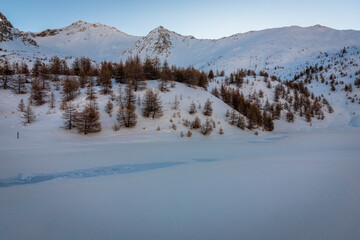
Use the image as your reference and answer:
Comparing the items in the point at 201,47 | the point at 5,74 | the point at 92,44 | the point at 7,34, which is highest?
the point at 92,44

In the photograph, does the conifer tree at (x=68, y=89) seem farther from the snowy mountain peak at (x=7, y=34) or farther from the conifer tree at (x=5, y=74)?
the snowy mountain peak at (x=7, y=34)

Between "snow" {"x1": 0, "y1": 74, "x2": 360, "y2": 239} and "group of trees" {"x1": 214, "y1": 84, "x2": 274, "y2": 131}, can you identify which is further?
"group of trees" {"x1": 214, "y1": 84, "x2": 274, "y2": 131}

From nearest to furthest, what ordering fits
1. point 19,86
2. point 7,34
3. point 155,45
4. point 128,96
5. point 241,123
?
1. point 128,96
2. point 241,123
3. point 19,86
4. point 7,34
5. point 155,45

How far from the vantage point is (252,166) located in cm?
465

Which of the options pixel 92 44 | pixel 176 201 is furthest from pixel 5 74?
pixel 92 44

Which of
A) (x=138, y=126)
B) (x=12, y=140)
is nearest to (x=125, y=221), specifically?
(x=12, y=140)

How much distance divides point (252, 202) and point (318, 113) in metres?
31.7

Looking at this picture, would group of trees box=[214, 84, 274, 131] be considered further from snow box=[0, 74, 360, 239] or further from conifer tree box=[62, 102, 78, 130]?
conifer tree box=[62, 102, 78, 130]

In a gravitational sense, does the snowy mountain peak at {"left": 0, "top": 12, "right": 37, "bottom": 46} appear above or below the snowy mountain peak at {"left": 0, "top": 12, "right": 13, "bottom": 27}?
below

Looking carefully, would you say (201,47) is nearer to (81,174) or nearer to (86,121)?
(86,121)

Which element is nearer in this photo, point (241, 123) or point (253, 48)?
point (241, 123)

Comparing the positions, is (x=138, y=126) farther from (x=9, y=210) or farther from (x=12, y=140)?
(x=9, y=210)

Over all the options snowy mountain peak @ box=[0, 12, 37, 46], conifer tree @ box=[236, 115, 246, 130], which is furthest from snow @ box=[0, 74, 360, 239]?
snowy mountain peak @ box=[0, 12, 37, 46]

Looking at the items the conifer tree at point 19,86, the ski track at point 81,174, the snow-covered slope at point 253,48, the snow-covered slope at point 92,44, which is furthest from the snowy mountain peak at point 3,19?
the ski track at point 81,174
